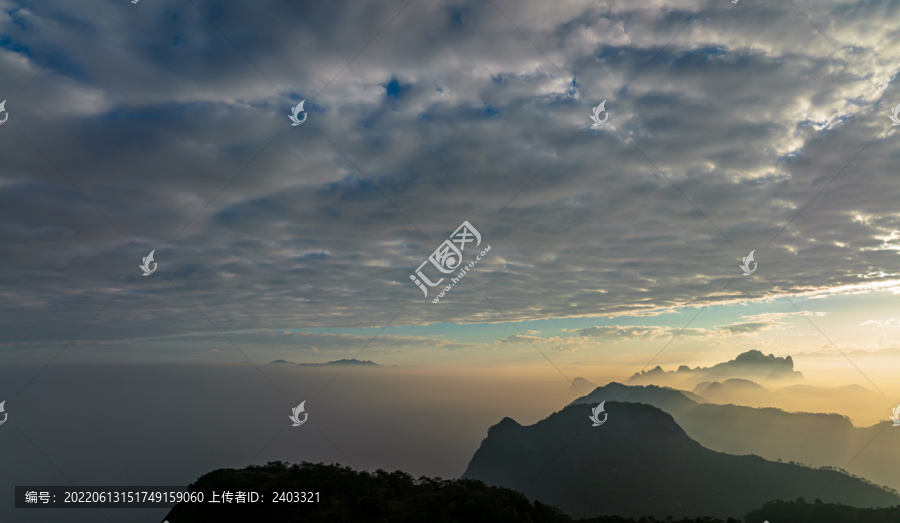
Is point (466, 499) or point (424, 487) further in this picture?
point (424, 487)

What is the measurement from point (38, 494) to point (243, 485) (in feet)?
54.7

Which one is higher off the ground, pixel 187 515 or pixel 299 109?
pixel 299 109

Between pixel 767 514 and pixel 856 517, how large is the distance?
28.8m

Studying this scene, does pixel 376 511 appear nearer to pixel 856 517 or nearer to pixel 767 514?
pixel 856 517

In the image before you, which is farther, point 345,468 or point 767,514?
point 767,514

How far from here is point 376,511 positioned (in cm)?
3778

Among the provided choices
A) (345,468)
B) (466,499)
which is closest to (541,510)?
(466,499)

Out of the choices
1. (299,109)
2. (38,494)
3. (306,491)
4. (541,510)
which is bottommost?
(541,510)

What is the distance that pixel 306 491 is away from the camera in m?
42.6

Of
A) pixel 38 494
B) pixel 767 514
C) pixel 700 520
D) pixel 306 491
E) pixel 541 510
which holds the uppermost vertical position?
pixel 38 494

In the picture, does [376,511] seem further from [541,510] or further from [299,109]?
[299,109]

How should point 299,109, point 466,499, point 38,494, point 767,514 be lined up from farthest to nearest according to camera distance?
point 767,514 < point 466,499 < point 38,494 < point 299,109

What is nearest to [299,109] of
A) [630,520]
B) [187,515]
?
[187,515]

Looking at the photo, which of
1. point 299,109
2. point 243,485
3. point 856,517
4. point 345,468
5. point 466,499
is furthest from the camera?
point 856,517
